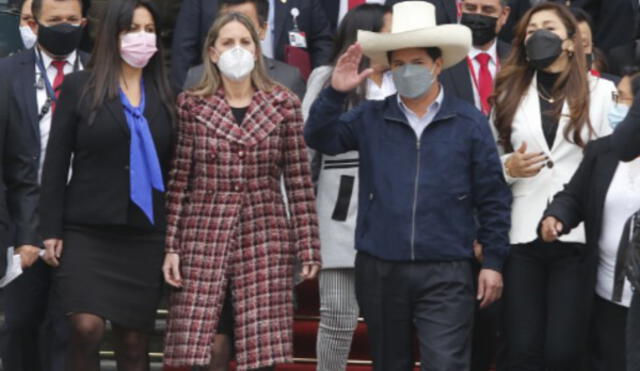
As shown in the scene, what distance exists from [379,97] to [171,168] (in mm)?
1130

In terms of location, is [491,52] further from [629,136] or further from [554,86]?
[629,136]

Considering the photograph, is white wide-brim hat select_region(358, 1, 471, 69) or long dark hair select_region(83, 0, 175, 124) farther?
long dark hair select_region(83, 0, 175, 124)

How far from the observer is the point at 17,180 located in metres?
7.38

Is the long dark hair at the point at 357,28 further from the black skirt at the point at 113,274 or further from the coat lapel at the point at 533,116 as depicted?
the black skirt at the point at 113,274

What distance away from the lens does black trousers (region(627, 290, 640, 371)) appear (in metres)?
6.30

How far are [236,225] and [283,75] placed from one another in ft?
4.46

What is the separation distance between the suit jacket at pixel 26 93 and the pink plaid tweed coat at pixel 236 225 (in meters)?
0.87

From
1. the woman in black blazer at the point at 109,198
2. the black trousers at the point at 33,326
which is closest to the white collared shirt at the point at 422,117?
the woman in black blazer at the point at 109,198

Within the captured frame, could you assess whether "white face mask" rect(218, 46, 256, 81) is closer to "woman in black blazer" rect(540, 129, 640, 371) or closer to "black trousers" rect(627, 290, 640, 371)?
"woman in black blazer" rect(540, 129, 640, 371)

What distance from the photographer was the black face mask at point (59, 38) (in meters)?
8.11

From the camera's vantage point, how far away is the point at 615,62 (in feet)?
32.0

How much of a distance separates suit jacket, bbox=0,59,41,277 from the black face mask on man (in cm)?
248

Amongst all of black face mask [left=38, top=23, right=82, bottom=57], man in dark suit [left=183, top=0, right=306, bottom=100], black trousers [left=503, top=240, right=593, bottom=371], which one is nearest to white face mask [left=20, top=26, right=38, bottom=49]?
black face mask [left=38, top=23, right=82, bottom=57]

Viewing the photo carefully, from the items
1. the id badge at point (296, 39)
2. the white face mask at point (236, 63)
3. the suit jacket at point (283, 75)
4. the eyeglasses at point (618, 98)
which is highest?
the id badge at point (296, 39)
